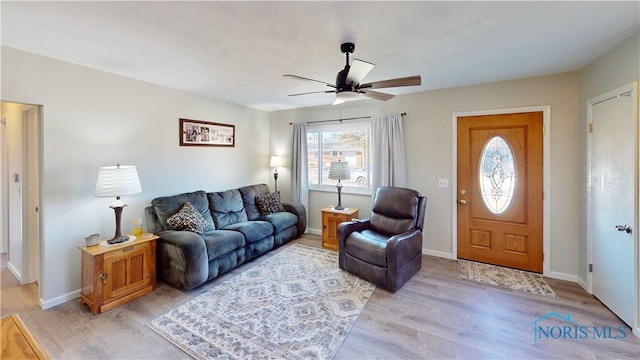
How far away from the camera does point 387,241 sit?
10.2 feet

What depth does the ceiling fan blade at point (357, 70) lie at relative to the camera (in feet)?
6.63

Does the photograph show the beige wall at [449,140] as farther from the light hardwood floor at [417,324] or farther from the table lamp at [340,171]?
the light hardwood floor at [417,324]

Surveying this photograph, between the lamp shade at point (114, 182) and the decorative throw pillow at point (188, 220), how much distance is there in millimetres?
685

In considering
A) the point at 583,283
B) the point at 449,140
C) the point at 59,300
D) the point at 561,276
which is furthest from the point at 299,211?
the point at 583,283

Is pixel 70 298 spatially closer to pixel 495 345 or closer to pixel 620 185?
pixel 495 345

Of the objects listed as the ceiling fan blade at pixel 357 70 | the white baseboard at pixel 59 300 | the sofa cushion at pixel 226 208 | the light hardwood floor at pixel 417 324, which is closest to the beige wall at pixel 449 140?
the light hardwood floor at pixel 417 324

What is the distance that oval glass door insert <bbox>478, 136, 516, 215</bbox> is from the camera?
3465 millimetres

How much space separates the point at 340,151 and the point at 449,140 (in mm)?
1847

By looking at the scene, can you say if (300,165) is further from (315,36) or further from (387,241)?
(315,36)

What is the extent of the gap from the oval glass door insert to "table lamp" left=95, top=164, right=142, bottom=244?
4300 mm

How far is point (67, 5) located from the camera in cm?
175

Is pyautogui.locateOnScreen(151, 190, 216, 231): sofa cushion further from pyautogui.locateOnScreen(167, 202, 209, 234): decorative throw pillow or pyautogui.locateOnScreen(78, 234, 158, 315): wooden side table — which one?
pyautogui.locateOnScreen(78, 234, 158, 315): wooden side table

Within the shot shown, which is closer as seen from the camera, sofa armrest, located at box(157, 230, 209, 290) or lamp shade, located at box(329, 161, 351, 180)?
sofa armrest, located at box(157, 230, 209, 290)

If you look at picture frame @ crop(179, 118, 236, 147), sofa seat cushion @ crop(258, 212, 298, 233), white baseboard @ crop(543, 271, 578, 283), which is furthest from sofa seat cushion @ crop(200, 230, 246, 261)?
white baseboard @ crop(543, 271, 578, 283)
